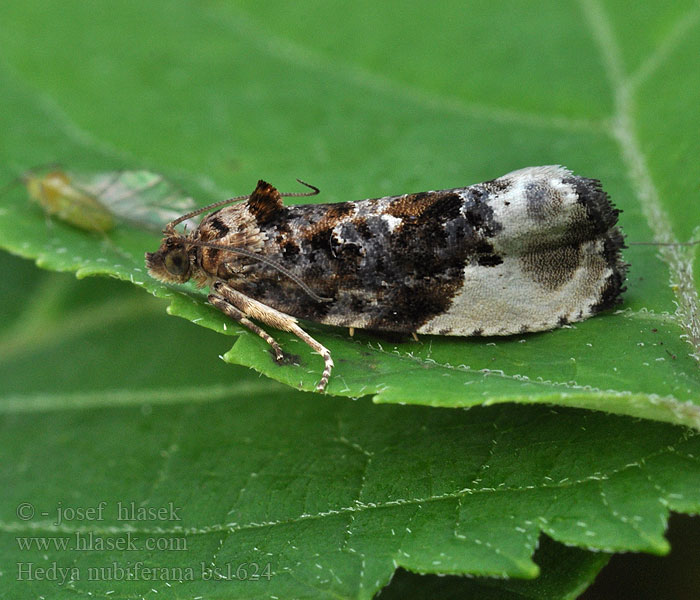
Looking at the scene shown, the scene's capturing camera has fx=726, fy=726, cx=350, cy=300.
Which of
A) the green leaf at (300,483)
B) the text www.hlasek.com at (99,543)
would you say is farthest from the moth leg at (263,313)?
the text www.hlasek.com at (99,543)

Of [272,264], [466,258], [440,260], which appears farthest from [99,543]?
[466,258]

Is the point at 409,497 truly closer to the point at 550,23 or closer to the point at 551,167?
the point at 551,167

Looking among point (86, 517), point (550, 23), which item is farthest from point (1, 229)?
point (550, 23)

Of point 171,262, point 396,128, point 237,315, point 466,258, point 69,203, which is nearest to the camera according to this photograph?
point 466,258

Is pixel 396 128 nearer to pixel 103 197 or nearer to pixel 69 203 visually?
pixel 103 197

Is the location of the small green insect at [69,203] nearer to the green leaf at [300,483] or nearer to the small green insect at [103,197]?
the small green insect at [103,197]
